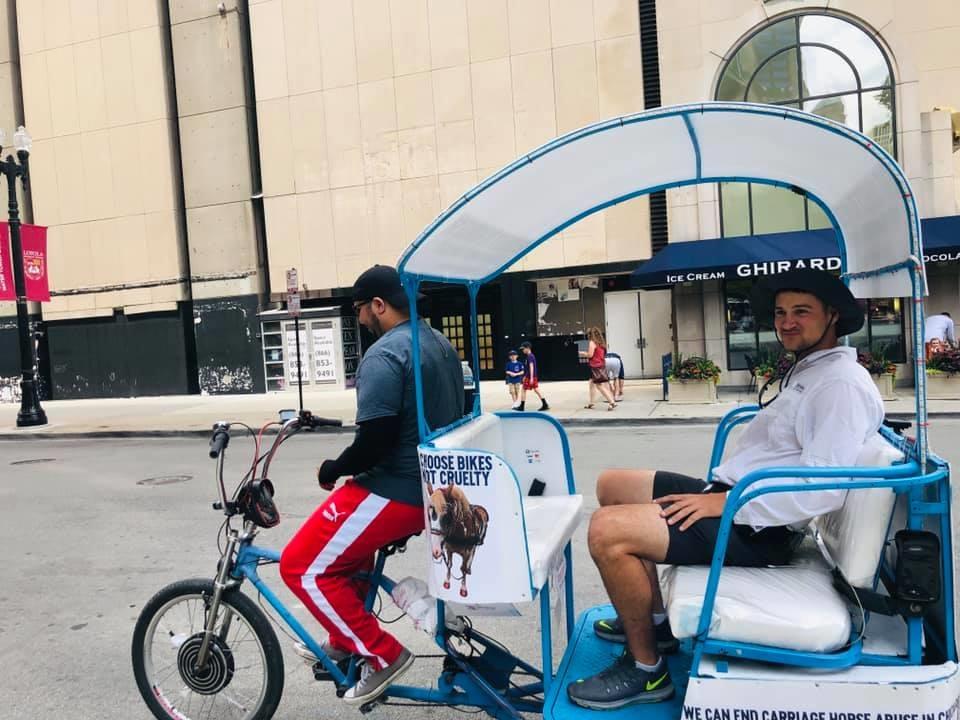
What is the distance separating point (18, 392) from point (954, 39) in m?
28.5

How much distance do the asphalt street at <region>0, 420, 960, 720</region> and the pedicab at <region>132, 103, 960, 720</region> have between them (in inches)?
24.6

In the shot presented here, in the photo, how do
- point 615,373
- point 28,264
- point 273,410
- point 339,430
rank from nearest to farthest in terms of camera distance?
point 339,430
point 615,373
point 28,264
point 273,410

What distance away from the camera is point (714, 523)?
283 cm

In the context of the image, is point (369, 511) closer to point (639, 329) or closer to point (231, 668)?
point (231, 668)

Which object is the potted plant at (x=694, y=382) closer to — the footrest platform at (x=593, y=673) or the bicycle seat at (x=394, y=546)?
the footrest platform at (x=593, y=673)

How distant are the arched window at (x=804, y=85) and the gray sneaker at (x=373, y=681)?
16718 millimetres

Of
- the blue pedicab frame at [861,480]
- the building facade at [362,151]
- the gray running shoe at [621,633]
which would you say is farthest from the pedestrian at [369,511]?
the building facade at [362,151]

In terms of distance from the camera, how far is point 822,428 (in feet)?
8.95

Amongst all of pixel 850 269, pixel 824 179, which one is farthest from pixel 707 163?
pixel 850 269

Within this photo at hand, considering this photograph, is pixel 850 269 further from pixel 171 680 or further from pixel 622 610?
pixel 171 680

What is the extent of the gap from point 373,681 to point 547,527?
3.04 feet

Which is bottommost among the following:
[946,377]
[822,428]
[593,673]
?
[946,377]

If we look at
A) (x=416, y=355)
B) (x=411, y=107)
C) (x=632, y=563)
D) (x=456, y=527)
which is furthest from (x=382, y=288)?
(x=411, y=107)

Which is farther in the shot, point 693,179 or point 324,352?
point 324,352
